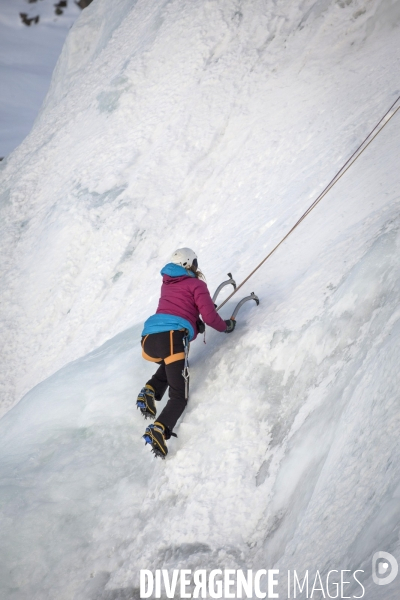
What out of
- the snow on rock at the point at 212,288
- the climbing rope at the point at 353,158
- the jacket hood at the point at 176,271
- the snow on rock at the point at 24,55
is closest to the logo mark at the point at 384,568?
the snow on rock at the point at 212,288

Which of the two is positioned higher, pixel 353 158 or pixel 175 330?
pixel 353 158

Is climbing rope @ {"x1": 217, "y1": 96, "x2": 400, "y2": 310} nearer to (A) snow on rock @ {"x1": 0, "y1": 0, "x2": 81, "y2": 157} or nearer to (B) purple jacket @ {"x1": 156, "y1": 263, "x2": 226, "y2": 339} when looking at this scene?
(B) purple jacket @ {"x1": 156, "y1": 263, "x2": 226, "y2": 339}

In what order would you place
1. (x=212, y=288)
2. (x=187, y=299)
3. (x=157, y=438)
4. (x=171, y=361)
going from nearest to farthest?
(x=157, y=438) < (x=171, y=361) < (x=187, y=299) < (x=212, y=288)

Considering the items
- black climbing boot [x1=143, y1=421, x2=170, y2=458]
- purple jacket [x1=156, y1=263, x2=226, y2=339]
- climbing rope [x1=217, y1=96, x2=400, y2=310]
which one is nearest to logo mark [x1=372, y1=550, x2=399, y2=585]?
black climbing boot [x1=143, y1=421, x2=170, y2=458]

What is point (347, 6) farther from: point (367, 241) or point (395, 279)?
point (395, 279)

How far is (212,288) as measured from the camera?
4266mm

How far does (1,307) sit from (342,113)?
4.76m

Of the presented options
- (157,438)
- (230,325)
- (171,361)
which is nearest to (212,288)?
(230,325)

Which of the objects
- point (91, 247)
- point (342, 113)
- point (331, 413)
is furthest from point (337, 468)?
point (91, 247)

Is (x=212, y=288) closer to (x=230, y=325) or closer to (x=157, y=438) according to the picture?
(x=230, y=325)

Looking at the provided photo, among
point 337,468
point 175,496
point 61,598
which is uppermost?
point 337,468

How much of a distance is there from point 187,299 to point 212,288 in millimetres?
1069

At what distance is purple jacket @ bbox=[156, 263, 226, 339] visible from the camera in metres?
3.17

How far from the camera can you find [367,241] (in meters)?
3.14
